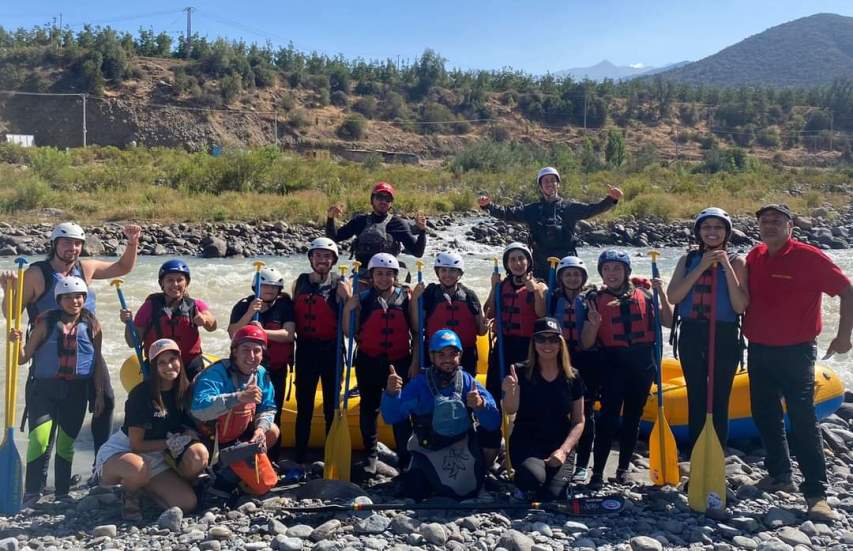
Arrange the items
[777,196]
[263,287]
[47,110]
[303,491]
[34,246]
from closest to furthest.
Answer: [303,491], [263,287], [34,246], [777,196], [47,110]

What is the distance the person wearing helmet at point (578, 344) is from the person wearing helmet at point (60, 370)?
276cm

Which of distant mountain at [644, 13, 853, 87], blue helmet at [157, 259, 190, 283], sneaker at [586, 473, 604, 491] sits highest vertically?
distant mountain at [644, 13, 853, 87]

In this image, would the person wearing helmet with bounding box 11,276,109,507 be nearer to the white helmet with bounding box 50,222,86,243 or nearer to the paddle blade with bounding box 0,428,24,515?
the paddle blade with bounding box 0,428,24,515

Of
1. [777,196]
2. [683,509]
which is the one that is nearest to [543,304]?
[683,509]

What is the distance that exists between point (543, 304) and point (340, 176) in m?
23.1

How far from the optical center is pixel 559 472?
13.9ft

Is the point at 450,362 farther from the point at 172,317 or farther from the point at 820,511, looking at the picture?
the point at 820,511

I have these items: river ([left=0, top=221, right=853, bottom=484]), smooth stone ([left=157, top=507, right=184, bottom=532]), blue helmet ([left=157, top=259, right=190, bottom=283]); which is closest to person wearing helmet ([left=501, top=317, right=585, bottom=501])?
smooth stone ([left=157, top=507, right=184, bottom=532])

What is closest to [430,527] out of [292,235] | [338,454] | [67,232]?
[338,454]

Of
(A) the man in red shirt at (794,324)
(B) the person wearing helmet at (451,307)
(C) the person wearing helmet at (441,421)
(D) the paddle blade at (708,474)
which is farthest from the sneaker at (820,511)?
(B) the person wearing helmet at (451,307)

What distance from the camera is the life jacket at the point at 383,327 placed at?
475 centimetres

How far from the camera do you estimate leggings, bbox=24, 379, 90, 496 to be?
424cm

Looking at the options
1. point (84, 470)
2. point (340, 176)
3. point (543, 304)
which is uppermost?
point (340, 176)

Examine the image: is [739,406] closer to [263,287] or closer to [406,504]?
[406,504]
